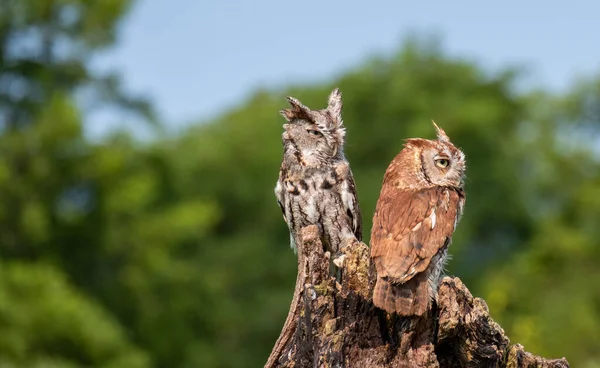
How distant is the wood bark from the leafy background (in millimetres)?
6205

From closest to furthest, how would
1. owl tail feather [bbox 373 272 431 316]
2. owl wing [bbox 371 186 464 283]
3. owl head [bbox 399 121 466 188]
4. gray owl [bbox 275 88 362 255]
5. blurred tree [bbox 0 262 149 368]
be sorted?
owl tail feather [bbox 373 272 431 316] < owl wing [bbox 371 186 464 283] < owl head [bbox 399 121 466 188] < gray owl [bbox 275 88 362 255] < blurred tree [bbox 0 262 149 368]

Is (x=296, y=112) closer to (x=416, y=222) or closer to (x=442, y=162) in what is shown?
(x=442, y=162)

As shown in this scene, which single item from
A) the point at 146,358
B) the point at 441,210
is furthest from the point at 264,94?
the point at 441,210

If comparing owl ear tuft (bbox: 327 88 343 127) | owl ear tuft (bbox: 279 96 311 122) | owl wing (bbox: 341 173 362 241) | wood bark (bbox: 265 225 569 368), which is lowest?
wood bark (bbox: 265 225 569 368)

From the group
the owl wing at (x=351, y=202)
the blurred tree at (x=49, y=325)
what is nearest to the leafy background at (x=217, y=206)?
the blurred tree at (x=49, y=325)

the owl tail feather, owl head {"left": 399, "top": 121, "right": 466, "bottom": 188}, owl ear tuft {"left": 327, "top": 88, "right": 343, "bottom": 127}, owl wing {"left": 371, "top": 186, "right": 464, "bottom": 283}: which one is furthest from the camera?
owl ear tuft {"left": 327, "top": 88, "right": 343, "bottom": 127}

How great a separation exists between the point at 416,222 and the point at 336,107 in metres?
2.96

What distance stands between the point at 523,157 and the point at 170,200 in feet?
68.0

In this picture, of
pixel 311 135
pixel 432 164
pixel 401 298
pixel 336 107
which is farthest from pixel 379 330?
pixel 336 107

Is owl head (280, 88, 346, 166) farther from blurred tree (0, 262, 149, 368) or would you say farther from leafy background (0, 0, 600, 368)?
blurred tree (0, 262, 149, 368)

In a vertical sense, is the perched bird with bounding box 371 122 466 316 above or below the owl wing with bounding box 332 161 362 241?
below

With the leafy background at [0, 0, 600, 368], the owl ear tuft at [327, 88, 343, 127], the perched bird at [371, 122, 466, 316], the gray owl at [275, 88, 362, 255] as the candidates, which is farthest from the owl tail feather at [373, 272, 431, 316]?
the leafy background at [0, 0, 600, 368]

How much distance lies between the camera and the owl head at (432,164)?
7.82 metres

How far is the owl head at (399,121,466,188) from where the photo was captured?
7820 mm
